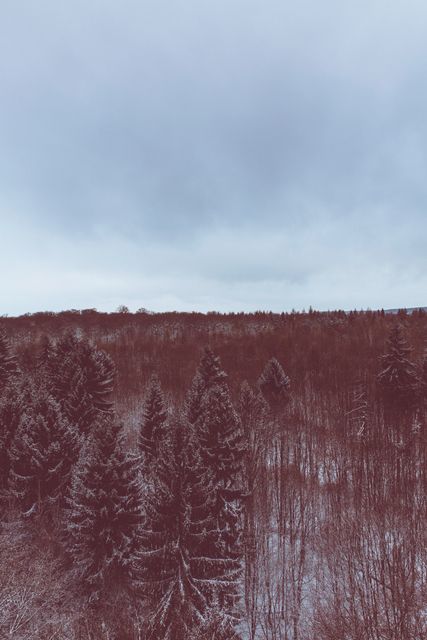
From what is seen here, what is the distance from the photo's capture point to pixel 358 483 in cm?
3303

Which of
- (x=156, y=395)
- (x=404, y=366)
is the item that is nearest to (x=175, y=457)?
(x=156, y=395)

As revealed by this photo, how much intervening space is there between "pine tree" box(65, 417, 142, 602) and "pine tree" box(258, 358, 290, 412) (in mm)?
20839

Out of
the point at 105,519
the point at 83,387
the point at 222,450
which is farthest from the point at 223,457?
the point at 83,387

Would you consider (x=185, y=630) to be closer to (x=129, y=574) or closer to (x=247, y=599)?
(x=129, y=574)

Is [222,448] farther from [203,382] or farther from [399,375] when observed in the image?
[399,375]

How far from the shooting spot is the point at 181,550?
16.6 metres

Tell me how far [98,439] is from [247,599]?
15.1 m

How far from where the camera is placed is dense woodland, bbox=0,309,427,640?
655 inches

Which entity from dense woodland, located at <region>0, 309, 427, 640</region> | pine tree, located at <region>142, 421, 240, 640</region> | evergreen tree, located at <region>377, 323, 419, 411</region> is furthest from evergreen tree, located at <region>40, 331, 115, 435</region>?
evergreen tree, located at <region>377, 323, 419, 411</region>

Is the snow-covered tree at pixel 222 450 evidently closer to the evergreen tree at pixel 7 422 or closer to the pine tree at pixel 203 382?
the pine tree at pixel 203 382

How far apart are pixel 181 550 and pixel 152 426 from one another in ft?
42.6

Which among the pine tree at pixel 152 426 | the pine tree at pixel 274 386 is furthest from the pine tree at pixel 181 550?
the pine tree at pixel 274 386

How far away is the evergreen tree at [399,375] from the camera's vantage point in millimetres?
34438

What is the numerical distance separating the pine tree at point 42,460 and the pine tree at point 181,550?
7.77 m
